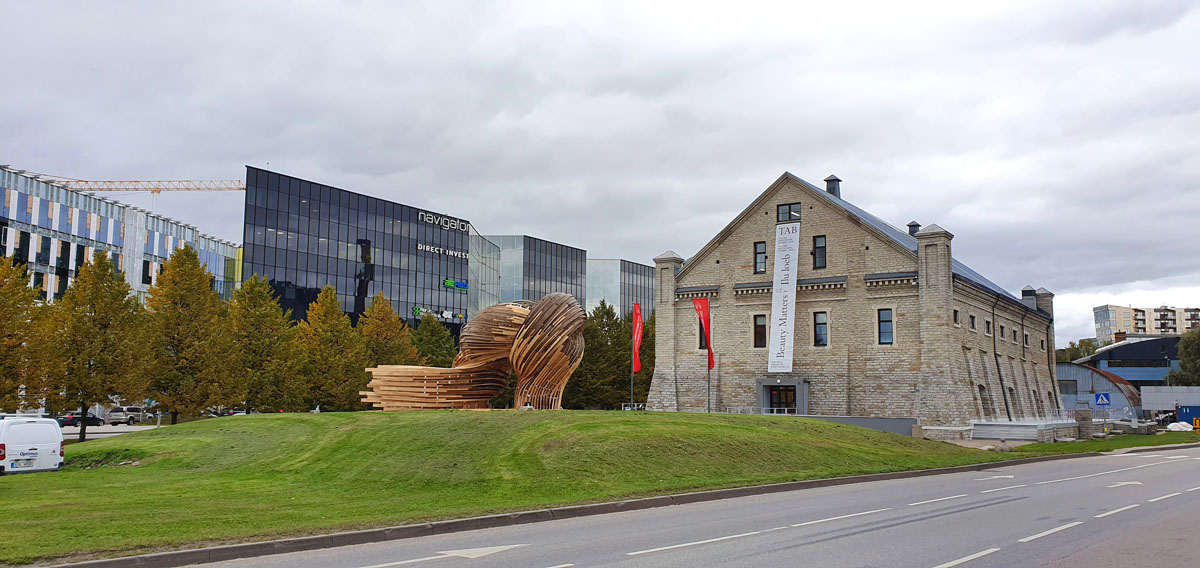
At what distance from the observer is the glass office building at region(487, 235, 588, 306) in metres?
98.7

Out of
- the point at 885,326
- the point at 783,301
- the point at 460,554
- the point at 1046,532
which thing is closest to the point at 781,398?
the point at 783,301

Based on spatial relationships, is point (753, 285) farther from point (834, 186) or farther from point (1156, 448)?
point (1156, 448)

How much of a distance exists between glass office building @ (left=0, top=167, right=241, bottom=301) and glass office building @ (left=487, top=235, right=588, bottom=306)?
35.1 m

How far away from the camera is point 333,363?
45.5m

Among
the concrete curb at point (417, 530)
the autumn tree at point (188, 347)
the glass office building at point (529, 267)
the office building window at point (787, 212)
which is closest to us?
the concrete curb at point (417, 530)

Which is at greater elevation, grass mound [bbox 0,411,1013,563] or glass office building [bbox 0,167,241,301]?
glass office building [bbox 0,167,241,301]

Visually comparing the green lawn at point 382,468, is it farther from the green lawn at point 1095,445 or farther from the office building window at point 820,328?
the office building window at point 820,328

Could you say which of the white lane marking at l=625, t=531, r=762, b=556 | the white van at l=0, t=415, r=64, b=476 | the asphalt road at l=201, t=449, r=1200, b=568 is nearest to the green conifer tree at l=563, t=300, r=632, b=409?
the white van at l=0, t=415, r=64, b=476

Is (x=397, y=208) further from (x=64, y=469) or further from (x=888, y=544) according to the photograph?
(x=888, y=544)

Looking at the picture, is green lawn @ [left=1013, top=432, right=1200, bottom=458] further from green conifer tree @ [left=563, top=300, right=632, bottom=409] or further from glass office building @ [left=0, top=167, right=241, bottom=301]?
glass office building @ [left=0, top=167, right=241, bottom=301]

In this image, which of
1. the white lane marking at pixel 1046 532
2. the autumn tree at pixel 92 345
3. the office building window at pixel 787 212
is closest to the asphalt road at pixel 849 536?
the white lane marking at pixel 1046 532

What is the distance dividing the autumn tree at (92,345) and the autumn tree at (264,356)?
511 cm

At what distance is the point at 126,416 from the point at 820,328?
53.5 m

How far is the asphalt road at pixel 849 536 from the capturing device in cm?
1055
